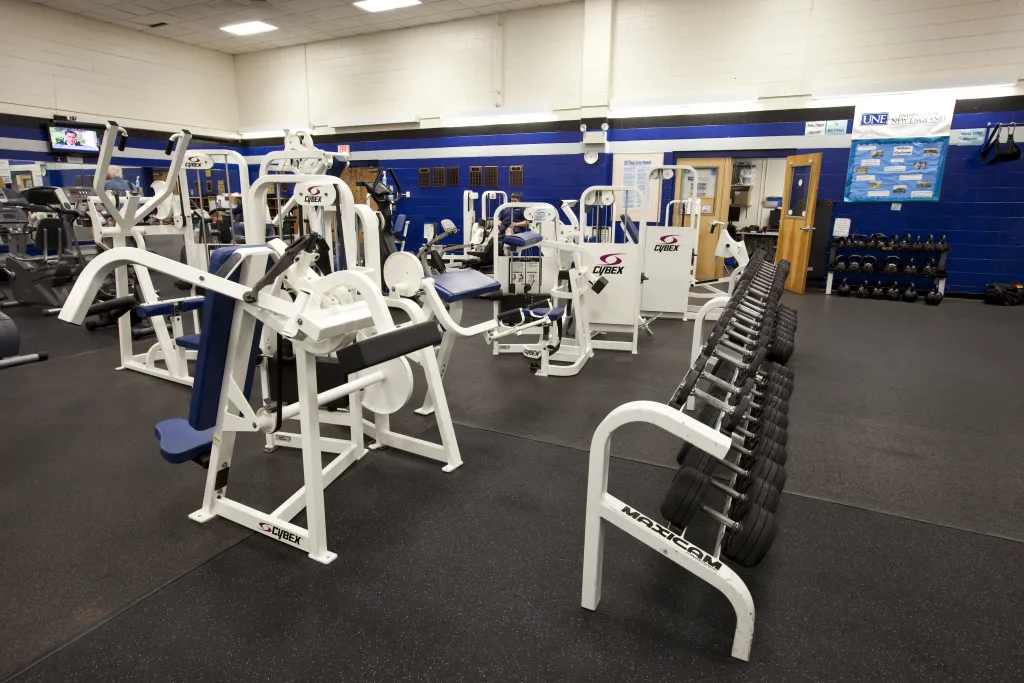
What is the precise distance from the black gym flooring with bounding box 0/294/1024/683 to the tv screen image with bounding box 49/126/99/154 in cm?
753

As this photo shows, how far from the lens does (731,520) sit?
1816 millimetres

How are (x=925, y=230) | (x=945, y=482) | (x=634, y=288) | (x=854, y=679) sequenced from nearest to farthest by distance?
(x=854, y=679)
(x=945, y=482)
(x=634, y=288)
(x=925, y=230)

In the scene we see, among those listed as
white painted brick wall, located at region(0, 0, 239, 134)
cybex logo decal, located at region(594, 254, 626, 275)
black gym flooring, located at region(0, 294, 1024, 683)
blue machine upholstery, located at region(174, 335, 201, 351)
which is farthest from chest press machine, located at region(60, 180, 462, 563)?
white painted brick wall, located at region(0, 0, 239, 134)

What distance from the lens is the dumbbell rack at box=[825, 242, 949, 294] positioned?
25.5 ft

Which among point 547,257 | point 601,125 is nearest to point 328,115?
point 601,125

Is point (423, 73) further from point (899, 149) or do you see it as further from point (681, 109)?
point (899, 149)

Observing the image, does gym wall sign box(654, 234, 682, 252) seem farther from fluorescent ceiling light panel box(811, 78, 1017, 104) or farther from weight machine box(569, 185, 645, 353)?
fluorescent ceiling light panel box(811, 78, 1017, 104)

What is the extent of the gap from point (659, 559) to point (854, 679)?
2.36 feet

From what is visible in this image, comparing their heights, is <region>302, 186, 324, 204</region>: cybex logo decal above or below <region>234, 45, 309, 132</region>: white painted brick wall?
below

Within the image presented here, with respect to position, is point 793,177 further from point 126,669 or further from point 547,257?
point 126,669

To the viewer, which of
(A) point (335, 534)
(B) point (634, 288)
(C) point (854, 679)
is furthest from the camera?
(B) point (634, 288)

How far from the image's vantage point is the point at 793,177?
27.8ft

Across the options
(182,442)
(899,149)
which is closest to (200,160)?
(182,442)

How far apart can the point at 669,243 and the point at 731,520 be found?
4.96 meters
